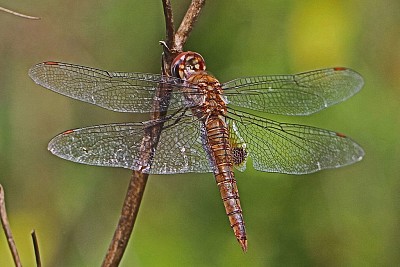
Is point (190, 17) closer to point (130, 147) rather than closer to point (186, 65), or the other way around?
point (186, 65)

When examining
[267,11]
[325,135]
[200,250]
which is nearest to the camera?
[325,135]

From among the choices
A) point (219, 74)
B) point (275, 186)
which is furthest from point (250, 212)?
point (219, 74)

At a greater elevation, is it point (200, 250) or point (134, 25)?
point (134, 25)

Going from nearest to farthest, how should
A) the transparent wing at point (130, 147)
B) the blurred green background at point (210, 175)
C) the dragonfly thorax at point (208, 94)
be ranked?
the transparent wing at point (130, 147) < the dragonfly thorax at point (208, 94) < the blurred green background at point (210, 175)

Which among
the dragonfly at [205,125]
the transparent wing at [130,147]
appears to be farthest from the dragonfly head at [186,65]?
the transparent wing at [130,147]

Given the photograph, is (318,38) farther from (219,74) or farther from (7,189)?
(7,189)

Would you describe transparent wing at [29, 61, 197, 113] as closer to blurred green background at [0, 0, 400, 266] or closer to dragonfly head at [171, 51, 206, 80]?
dragonfly head at [171, 51, 206, 80]

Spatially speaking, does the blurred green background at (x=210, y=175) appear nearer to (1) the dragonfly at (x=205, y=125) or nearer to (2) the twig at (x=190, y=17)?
(1) the dragonfly at (x=205, y=125)

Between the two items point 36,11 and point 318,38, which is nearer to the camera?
point 318,38
